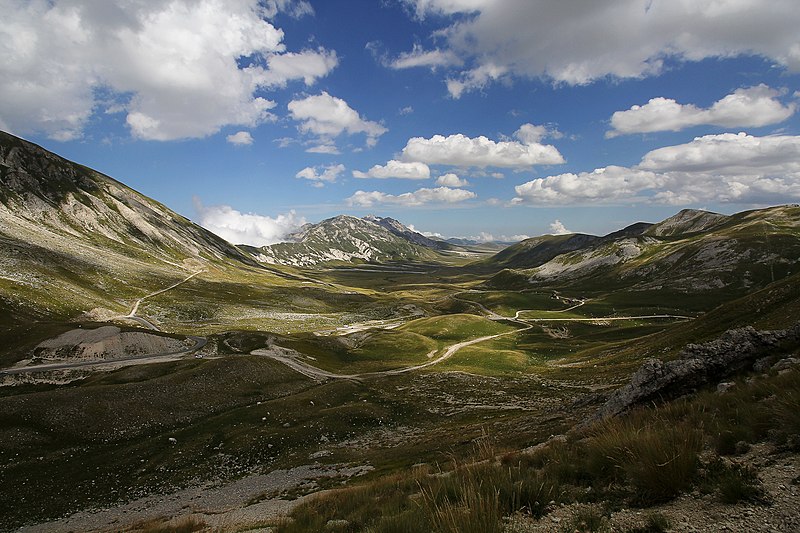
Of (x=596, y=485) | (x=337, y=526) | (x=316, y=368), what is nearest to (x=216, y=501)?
(x=337, y=526)

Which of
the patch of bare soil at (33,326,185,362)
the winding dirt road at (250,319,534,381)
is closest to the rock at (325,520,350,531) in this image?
the winding dirt road at (250,319,534,381)

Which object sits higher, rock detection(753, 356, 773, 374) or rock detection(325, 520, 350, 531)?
rock detection(753, 356, 773, 374)

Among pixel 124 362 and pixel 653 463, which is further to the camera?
pixel 124 362

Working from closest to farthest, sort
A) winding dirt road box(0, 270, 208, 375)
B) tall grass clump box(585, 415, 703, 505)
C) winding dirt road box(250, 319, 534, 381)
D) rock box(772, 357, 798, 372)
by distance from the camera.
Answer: tall grass clump box(585, 415, 703, 505), rock box(772, 357, 798, 372), winding dirt road box(0, 270, 208, 375), winding dirt road box(250, 319, 534, 381)

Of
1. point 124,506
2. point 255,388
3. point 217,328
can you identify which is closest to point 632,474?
point 124,506

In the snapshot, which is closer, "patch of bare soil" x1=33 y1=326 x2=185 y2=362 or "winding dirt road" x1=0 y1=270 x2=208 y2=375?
"winding dirt road" x1=0 y1=270 x2=208 y2=375

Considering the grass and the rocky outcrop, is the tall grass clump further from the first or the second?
the rocky outcrop

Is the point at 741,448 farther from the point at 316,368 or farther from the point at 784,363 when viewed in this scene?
the point at 316,368

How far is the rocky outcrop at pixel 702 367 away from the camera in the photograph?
21.5 metres

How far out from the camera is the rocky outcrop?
21547 millimetres

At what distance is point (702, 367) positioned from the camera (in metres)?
21.9

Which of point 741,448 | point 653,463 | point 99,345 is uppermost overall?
point 653,463

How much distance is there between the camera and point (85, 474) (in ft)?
119

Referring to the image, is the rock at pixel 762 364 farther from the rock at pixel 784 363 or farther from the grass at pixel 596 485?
the grass at pixel 596 485
